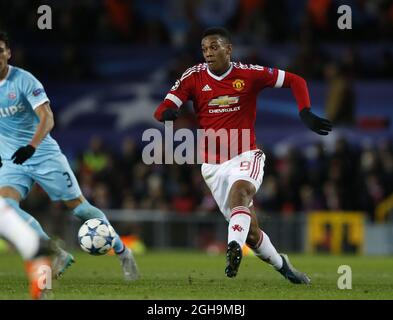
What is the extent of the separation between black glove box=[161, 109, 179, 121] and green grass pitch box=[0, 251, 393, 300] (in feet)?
4.93

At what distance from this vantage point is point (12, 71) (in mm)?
9680

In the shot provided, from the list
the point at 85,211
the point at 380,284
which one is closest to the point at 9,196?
the point at 85,211

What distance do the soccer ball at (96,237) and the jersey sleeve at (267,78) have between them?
6.40 feet

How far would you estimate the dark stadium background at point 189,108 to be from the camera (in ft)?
60.7

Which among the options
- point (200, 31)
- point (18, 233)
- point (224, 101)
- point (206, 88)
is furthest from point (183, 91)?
point (200, 31)

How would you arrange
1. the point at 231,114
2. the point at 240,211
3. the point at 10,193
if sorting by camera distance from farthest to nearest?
1. the point at 231,114
2. the point at 10,193
3. the point at 240,211

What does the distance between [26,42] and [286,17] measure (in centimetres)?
531

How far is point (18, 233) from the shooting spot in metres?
7.38

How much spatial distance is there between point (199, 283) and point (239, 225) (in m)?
1.18
